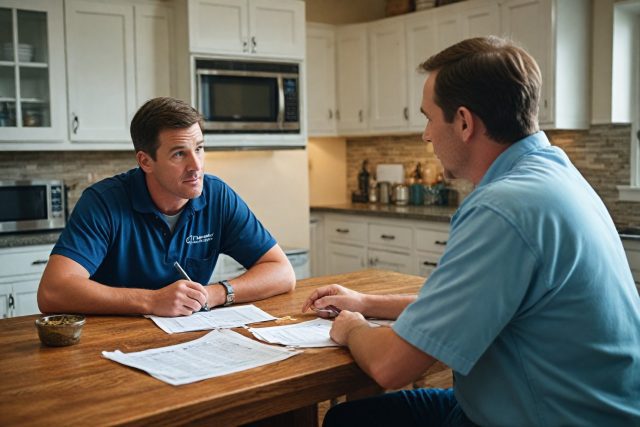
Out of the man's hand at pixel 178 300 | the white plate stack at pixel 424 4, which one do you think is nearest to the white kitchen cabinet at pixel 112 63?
the white plate stack at pixel 424 4

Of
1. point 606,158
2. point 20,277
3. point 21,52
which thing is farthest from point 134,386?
point 606,158

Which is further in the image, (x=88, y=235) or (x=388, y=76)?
(x=388, y=76)

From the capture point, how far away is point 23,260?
3850 mm

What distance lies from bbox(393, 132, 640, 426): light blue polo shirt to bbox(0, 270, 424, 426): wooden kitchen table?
0.26m

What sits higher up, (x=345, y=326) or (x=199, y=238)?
(x=199, y=238)

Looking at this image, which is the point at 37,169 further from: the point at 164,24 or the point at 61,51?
the point at 164,24

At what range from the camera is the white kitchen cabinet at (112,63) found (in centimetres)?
424

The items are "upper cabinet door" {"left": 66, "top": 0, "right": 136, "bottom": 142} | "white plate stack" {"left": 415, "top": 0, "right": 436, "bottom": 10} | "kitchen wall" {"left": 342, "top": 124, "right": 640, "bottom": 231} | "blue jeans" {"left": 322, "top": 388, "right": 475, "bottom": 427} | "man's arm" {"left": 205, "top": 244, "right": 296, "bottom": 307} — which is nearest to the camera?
"blue jeans" {"left": 322, "top": 388, "right": 475, "bottom": 427}

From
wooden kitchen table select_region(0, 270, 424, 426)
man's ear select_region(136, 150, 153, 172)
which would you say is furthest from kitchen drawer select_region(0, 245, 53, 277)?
wooden kitchen table select_region(0, 270, 424, 426)

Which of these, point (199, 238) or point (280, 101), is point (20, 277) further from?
point (280, 101)

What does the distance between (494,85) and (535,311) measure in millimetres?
464

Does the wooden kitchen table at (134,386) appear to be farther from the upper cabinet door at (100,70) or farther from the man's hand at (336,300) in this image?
the upper cabinet door at (100,70)

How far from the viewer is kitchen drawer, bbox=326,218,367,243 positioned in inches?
212

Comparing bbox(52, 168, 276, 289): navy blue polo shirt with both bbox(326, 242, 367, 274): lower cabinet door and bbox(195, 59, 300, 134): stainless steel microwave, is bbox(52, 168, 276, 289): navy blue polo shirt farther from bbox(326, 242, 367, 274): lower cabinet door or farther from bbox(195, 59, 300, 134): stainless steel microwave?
bbox(326, 242, 367, 274): lower cabinet door
